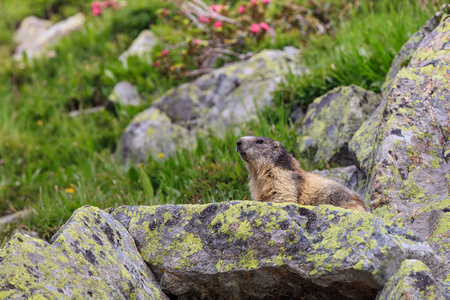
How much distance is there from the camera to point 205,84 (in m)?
9.11

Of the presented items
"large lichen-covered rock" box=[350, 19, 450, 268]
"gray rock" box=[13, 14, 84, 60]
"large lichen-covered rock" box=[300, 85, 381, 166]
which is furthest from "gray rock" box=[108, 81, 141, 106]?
"large lichen-covered rock" box=[350, 19, 450, 268]

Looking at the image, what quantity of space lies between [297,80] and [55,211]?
13.7ft

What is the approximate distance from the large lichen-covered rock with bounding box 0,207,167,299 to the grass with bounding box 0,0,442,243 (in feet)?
6.07

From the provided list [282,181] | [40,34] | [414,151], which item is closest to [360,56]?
[282,181]

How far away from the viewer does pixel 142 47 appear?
37.1 feet

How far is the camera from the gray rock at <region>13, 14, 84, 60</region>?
12.9 m

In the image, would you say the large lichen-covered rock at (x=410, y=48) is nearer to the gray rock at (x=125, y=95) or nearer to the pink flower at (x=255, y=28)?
the pink flower at (x=255, y=28)

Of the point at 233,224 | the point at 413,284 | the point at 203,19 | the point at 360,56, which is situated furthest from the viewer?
the point at 203,19

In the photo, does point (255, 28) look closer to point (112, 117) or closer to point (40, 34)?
point (112, 117)

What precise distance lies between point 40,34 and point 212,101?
7.39 metres

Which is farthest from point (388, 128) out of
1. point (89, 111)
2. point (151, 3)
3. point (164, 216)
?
point (151, 3)

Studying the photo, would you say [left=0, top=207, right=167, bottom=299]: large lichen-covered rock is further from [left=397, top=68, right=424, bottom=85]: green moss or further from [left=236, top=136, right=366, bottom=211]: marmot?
[left=397, top=68, right=424, bottom=85]: green moss

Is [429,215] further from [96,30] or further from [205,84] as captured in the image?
[96,30]

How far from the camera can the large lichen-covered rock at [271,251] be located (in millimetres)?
2979
